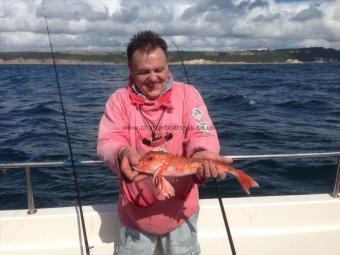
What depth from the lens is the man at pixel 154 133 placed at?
3.30m

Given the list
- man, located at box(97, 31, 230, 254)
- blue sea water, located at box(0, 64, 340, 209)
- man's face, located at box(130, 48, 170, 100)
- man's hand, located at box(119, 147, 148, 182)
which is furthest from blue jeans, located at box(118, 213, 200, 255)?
blue sea water, located at box(0, 64, 340, 209)

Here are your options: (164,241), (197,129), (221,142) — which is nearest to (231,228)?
(164,241)

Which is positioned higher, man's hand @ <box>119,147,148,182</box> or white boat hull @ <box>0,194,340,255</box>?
man's hand @ <box>119,147,148,182</box>

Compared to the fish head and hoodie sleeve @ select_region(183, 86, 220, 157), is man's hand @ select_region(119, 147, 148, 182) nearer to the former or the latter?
the fish head

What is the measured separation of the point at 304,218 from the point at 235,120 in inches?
620

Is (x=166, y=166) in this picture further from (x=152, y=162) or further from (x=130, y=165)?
(x=130, y=165)

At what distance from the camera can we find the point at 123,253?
352 cm

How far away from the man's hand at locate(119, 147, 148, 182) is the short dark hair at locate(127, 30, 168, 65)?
84cm

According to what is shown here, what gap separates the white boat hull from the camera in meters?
4.23

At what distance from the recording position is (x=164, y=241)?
3.51 meters

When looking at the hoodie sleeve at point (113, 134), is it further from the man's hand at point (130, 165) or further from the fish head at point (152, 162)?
the fish head at point (152, 162)

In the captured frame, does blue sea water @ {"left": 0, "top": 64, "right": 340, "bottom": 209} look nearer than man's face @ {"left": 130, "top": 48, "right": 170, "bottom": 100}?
No

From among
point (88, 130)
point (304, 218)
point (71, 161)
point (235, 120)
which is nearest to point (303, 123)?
point (235, 120)

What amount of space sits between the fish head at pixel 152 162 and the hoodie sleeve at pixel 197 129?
1.32ft
